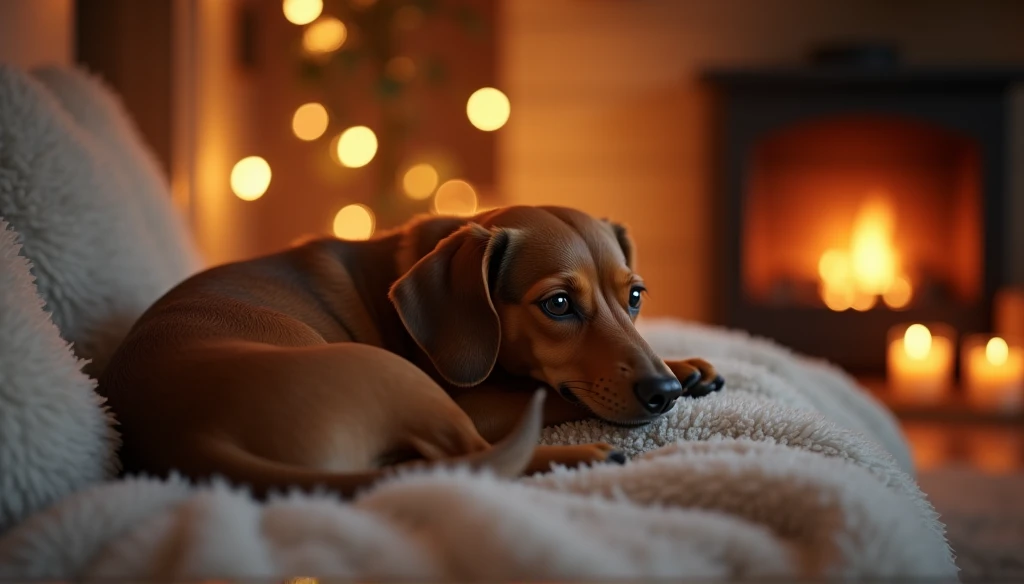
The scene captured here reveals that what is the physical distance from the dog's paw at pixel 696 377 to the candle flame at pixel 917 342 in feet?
9.14

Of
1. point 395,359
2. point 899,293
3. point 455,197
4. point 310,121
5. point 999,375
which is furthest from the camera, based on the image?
point 455,197

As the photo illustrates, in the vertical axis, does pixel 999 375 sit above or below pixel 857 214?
below

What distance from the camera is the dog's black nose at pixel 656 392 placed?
4.42ft

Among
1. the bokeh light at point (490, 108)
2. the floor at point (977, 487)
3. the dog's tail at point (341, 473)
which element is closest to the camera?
the dog's tail at point (341, 473)

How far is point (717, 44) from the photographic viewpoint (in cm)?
448

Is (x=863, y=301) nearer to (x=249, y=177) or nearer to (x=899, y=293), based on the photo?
(x=899, y=293)

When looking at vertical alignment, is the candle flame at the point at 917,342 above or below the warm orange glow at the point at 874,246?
below

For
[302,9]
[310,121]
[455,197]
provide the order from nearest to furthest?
1. [302,9]
2. [310,121]
3. [455,197]

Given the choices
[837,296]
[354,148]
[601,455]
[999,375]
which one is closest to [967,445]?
[999,375]

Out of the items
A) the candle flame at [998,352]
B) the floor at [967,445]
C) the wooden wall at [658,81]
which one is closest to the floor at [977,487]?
the floor at [967,445]

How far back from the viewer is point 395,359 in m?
1.17

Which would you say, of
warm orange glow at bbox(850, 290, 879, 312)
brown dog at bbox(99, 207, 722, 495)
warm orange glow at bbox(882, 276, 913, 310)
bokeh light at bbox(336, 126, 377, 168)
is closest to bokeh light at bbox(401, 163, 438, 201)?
bokeh light at bbox(336, 126, 377, 168)

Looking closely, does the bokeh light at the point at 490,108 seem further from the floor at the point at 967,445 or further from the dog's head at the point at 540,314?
the dog's head at the point at 540,314

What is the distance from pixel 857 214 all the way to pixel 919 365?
3.17 ft
